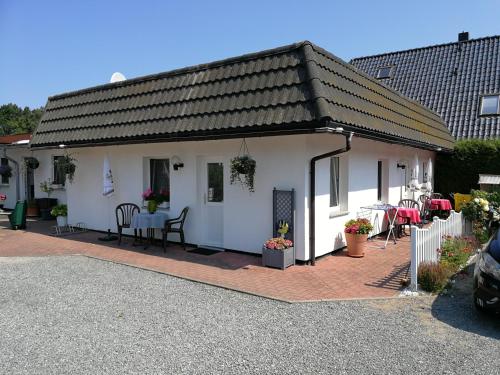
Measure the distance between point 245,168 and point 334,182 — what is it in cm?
243

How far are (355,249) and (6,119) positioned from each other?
248 feet

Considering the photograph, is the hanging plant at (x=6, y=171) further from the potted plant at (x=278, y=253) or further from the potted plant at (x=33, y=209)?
the potted plant at (x=278, y=253)

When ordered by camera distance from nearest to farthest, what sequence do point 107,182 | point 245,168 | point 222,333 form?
point 222,333 → point 245,168 → point 107,182

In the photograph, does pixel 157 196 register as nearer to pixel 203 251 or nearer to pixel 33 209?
pixel 203 251

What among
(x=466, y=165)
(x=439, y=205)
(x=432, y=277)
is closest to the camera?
(x=432, y=277)

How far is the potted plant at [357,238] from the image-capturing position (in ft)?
28.6

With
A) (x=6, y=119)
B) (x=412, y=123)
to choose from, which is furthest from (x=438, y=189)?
(x=6, y=119)

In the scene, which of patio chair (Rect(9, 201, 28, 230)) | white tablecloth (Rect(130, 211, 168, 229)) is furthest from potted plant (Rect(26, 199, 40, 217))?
white tablecloth (Rect(130, 211, 168, 229))

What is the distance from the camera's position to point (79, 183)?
12.6m

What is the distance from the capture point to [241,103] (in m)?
8.32

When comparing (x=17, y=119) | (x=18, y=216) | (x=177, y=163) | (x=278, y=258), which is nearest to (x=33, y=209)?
(x=18, y=216)

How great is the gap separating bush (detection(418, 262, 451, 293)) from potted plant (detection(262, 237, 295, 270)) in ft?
7.80

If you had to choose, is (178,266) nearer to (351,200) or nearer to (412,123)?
(351,200)

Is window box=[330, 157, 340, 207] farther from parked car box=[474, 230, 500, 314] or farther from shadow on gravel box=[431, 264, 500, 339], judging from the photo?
parked car box=[474, 230, 500, 314]
